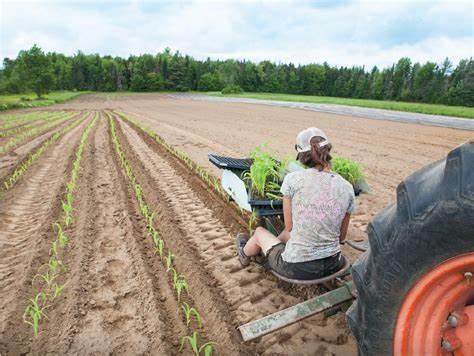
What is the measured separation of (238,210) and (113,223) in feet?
5.44

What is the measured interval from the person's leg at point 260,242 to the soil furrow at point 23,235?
6.35ft

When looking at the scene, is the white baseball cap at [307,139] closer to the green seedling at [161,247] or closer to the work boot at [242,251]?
the work boot at [242,251]

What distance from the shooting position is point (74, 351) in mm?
2379

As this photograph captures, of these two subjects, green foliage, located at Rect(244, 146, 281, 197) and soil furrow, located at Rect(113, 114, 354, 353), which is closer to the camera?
soil furrow, located at Rect(113, 114, 354, 353)

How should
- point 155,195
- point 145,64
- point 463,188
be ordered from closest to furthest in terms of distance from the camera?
point 463,188 → point 155,195 → point 145,64

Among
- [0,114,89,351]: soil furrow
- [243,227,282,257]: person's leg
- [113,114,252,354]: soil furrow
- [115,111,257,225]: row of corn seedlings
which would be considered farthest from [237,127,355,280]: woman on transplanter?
[0,114,89,351]: soil furrow

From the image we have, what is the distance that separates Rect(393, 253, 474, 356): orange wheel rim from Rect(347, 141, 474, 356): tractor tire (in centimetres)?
3

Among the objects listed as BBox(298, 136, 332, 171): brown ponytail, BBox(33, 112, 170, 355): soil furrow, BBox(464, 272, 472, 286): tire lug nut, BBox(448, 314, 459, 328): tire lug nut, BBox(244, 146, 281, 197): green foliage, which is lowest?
BBox(33, 112, 170, 355): soil furrow

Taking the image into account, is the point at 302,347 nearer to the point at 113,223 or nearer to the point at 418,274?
the point at 418,274

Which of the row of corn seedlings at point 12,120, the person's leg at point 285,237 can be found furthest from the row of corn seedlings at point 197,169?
the row of corn seedlings at point 12,120

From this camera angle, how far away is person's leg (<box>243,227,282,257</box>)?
3.01 m

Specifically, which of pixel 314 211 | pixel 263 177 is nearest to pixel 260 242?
pixel 263 177

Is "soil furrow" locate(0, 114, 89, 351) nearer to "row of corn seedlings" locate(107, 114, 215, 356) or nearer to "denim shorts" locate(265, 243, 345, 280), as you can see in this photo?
"row of corn seedlings" locate(107, 114, 215, 356)

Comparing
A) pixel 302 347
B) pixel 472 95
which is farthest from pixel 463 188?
pixel 472 95
